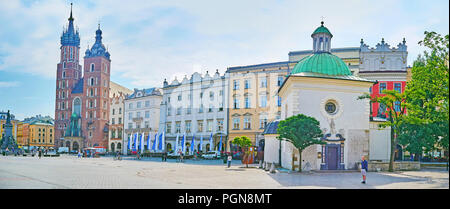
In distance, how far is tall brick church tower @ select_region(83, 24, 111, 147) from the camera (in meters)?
101

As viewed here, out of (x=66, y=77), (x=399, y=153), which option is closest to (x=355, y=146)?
(x=399, y=153)

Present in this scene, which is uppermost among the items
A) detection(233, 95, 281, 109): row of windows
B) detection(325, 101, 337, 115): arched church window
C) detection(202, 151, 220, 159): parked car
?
detection(233, 95, 281, 109): row of windows

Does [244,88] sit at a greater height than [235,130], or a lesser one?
greater

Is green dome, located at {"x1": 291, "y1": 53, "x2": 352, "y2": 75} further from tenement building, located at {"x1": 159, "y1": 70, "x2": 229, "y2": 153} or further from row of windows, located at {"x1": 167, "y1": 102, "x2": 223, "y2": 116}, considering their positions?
row of windows, located at {"x1": 167, "y1": 102, "x2": 223, "y2": 116}

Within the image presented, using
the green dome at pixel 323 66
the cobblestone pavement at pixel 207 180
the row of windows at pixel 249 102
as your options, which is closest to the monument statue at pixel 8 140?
the row of windows at pixel 249 102

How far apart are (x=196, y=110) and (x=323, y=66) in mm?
39438

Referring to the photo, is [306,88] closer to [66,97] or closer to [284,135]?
[284,135]

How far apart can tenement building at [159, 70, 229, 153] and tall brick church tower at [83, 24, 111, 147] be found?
34.2 meters

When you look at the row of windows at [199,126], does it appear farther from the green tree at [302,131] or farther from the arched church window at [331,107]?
the green tree at [302,131]

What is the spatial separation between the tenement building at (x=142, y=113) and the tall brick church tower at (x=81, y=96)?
17.8m

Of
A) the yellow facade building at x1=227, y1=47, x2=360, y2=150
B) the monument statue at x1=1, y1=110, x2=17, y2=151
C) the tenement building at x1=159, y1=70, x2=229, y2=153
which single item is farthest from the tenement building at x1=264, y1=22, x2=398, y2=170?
the monument statue at x1=1, y1=110, x2=17, y2=151
